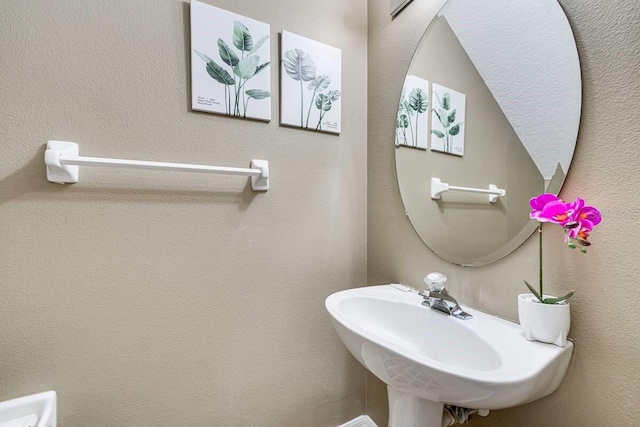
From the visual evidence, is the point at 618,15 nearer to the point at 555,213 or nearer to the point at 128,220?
the point at 555,213

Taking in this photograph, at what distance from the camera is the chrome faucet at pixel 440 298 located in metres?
0.76

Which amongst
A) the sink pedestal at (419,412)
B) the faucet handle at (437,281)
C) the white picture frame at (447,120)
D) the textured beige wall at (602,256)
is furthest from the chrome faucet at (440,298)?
the white picture frame at (447,120)

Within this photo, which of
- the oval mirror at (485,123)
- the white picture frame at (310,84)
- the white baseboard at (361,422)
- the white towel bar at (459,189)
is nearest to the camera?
the oval mirror at (485,123)

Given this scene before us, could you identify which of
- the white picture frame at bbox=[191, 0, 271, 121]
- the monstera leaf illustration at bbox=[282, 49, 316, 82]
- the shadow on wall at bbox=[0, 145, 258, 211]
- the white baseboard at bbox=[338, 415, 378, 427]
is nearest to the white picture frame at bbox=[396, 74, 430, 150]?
the monstera leaf illustration at bbox=[282, 49, 316, 82]

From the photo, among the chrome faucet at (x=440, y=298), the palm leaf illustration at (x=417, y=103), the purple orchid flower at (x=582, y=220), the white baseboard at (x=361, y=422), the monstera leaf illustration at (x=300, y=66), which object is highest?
the monstera leaf illustration at (x=300, y=66)

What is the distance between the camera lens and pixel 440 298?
0.78 m

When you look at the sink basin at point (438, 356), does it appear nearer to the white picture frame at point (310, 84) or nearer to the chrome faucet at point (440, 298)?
the chrome faucet at point (440, 298)

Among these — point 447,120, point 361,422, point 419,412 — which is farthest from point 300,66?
point 361,422

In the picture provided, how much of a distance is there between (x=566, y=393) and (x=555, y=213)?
0.40 meters

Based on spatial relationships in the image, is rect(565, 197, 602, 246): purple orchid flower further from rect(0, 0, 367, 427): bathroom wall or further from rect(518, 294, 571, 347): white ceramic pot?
rect(0, 0, 367, 427): bathroom wall

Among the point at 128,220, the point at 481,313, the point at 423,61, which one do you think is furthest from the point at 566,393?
the point at 128,220

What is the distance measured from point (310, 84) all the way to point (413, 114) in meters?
0.39

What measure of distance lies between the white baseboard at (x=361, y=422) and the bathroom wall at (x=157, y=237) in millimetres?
57

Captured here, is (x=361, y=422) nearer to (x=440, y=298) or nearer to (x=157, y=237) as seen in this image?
(x=440, y=298)
